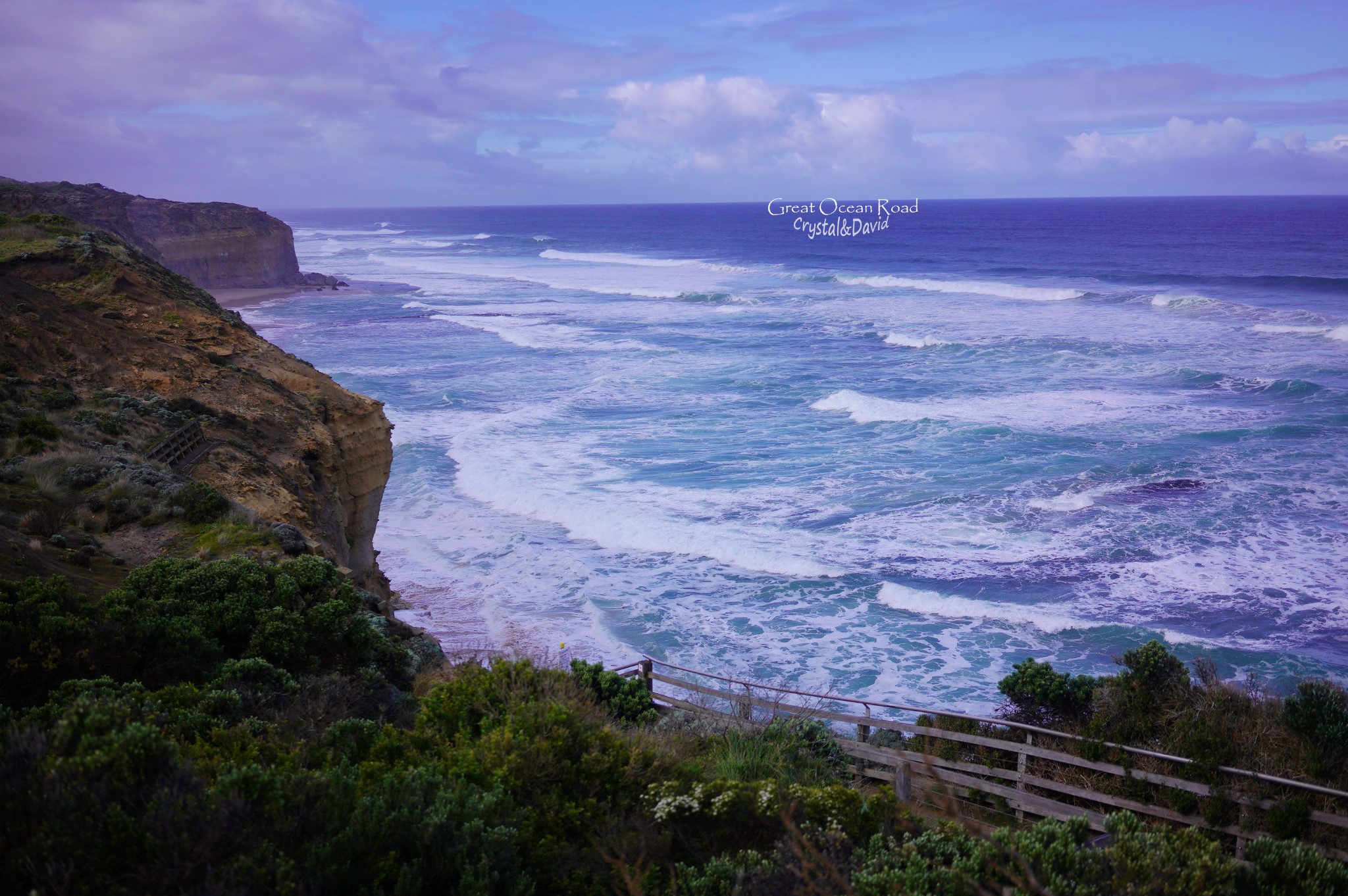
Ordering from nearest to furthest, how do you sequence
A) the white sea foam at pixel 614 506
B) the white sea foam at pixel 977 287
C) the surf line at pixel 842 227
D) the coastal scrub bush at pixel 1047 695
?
the coastal scrub bush at pixel 1047 695 → the white sea foam at pixel 614 506 → the white sea foam at pixel 977 287 → the surf line at pixel 842 227

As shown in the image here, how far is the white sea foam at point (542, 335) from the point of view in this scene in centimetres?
4128

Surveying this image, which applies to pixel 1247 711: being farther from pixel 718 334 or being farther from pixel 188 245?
pixel 188 245

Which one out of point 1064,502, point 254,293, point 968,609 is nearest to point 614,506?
point 968,609

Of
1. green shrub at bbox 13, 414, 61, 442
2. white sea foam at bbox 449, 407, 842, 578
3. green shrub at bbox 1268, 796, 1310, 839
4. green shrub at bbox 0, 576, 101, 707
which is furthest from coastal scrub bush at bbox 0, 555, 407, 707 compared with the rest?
white sea foam at bbox 449, 407, 842, 578

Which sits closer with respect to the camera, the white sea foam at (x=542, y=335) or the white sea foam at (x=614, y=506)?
the white sea foam at (x=614, y=506)

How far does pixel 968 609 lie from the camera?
15516 millimetres

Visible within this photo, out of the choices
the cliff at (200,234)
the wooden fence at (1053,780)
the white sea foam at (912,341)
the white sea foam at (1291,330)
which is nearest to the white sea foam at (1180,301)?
the white sea foam at (1291,330)

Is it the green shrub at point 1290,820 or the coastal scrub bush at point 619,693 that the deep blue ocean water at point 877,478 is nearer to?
the coastal scrub bush at point 619,693

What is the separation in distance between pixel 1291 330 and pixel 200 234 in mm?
67001

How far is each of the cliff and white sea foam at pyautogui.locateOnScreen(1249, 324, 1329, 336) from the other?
59812 mm

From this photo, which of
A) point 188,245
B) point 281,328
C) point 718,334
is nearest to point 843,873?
point 718,334

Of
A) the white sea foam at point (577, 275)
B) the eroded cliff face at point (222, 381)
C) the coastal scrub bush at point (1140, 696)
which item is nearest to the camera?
the coastal scrub bush at point (1140, 696)

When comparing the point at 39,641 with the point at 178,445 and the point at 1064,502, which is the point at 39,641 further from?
the point at 1064,502

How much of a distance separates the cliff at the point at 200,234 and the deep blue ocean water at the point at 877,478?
10438mm
